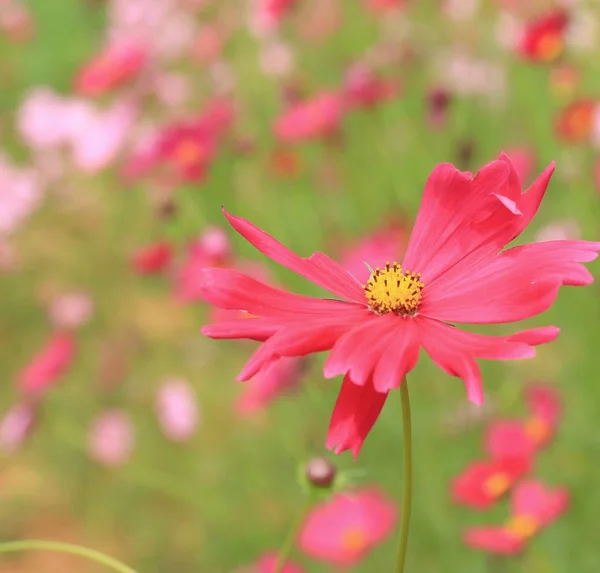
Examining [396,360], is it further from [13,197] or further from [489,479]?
[13,197]

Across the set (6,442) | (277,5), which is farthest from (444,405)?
(277,5)

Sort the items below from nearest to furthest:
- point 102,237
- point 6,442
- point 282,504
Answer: point 6,442
point 282,504
point 102,237

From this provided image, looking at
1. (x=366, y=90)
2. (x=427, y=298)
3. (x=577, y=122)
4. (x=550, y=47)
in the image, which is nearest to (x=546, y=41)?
(x=550, y=47)

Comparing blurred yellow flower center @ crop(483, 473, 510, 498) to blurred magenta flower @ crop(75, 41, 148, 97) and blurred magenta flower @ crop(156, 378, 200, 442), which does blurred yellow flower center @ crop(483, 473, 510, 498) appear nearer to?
blurred magenta flower @ crop(156, 378, 200, 442)

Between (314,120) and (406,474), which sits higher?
(314,120)

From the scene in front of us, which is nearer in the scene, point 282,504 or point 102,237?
point 282,504

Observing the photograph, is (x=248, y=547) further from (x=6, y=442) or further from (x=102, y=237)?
(x=102, y=237)
